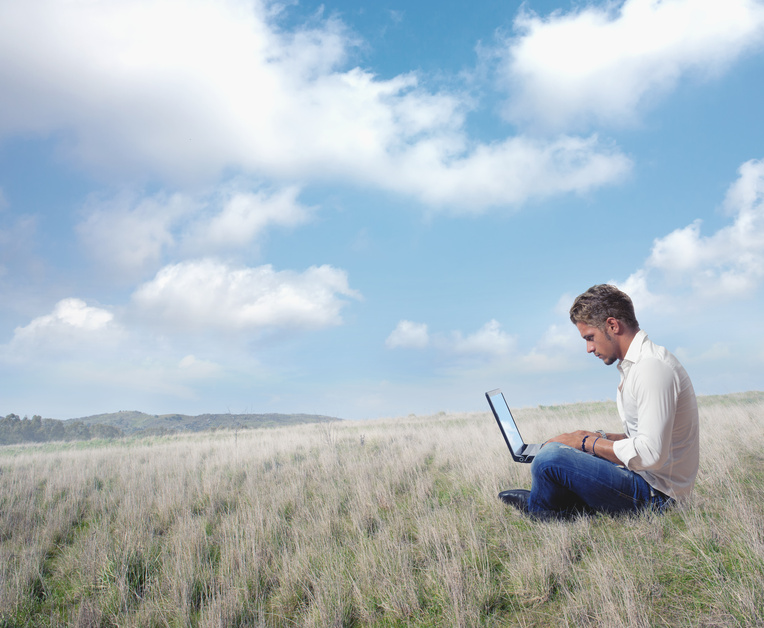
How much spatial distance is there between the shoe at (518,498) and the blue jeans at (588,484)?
386 mm

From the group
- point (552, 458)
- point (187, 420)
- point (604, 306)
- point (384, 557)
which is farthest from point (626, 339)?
point (187, 420)

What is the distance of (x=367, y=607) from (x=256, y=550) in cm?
160

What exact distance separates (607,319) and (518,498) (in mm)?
2025

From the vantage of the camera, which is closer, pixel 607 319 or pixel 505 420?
pixel 607 319

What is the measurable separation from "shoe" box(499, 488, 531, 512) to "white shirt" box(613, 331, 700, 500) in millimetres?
1107

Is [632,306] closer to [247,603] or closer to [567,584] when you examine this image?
[567,584]

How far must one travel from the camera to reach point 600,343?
133 inches

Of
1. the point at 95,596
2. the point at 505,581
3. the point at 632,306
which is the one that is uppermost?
the point at 632,306

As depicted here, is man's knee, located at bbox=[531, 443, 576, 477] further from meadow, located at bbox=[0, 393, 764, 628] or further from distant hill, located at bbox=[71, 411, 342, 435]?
distant hill, located at bbox=[71, 411, 342, 435]

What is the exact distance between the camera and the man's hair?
3252 millimetres

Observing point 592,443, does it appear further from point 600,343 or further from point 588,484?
point 600,343

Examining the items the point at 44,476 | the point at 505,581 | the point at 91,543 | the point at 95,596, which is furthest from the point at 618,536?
the point at 44,476

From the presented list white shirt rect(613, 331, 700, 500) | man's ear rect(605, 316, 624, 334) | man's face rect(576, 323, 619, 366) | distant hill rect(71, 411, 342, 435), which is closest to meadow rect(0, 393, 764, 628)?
white shirt rect(613, 331, 700, 500)

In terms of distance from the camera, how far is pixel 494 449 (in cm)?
825
